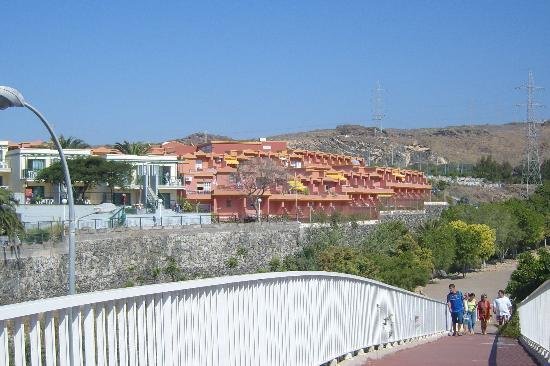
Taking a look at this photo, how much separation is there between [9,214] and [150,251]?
13862 mm

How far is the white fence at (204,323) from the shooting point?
5184 millimetres

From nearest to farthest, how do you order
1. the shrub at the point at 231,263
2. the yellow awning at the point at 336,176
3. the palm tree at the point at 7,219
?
1. the palm tree at the point at 7,219
2. the shrub at the point at 231,263
3. the yellow awning at the point at 336,176

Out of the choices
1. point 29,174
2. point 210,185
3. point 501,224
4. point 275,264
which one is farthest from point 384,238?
point 29,174

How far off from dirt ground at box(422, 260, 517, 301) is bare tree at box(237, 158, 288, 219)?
54.9 ft

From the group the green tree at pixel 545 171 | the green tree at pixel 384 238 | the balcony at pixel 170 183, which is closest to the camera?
the green tree at pixel 384 238

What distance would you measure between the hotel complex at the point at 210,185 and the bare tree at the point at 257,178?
40cm

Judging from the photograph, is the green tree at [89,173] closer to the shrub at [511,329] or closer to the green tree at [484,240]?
the green tree at [484,240]

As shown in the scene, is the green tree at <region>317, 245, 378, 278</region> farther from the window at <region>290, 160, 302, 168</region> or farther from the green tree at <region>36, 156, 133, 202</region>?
the window at <region>290, 160, 302, 168</region>

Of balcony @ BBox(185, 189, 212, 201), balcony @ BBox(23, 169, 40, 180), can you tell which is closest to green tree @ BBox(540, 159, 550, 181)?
balcony @ BBox(185, 189, 212, 201)

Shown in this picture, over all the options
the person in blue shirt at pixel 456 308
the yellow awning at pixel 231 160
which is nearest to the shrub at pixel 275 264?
the yellow awning at pixel 231 160

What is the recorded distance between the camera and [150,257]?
2061 inches

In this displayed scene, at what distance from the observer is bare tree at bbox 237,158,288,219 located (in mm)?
78750

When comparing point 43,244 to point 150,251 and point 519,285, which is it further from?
point 519,285

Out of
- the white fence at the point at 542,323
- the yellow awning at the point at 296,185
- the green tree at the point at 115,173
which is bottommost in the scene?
the white fence at the point at 542,323
